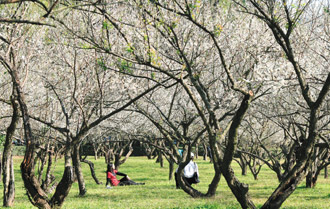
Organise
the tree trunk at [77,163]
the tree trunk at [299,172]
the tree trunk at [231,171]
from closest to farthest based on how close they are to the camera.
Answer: the tree trunk at [299,172] < the tree trunk at [231,171] < the tree trunk at [77,163]

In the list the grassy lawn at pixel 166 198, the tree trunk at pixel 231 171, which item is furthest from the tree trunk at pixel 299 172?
the grassy lawn at pixel 166 198

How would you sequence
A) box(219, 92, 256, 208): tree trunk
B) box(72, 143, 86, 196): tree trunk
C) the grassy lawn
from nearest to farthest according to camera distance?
1. box(219, 92, 256, 208): tree trunk
2. the grassy lawn
3. box(72, 143, 86, 196): tree trunk

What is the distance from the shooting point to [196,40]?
42.5ft

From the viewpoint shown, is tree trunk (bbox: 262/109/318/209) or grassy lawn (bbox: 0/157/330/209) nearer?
tree trunk (bbox: 262/109/318/209)

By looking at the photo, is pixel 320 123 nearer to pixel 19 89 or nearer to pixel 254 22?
pixel 254 22

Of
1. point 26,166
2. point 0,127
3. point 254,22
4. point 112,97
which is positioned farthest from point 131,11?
point 0,127

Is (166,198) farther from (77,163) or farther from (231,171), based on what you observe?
(231,171)

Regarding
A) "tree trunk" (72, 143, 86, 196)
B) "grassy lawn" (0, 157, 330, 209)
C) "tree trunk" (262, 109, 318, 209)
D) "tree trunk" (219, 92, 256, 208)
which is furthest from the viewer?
"tree trunk" (72, 143, 86, 196)

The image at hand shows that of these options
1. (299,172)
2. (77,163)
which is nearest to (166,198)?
(77,163)

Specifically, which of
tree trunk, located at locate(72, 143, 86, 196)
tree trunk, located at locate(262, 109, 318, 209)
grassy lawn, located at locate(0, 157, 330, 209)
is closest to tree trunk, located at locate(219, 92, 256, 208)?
tree trunk, located at locate(262, 109, 318, 209)

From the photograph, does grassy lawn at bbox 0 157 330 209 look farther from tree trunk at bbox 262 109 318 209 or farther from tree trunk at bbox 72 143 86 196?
tree trunk at bbox 262 109 318 209

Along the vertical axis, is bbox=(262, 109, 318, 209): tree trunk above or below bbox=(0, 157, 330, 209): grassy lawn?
→ above

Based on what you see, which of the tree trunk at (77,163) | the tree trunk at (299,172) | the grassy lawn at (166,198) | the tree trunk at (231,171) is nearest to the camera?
the tree trunk at (299,172)

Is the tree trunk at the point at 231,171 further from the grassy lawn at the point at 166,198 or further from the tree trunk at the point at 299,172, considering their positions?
the grassy lawn at the point at 166,198
